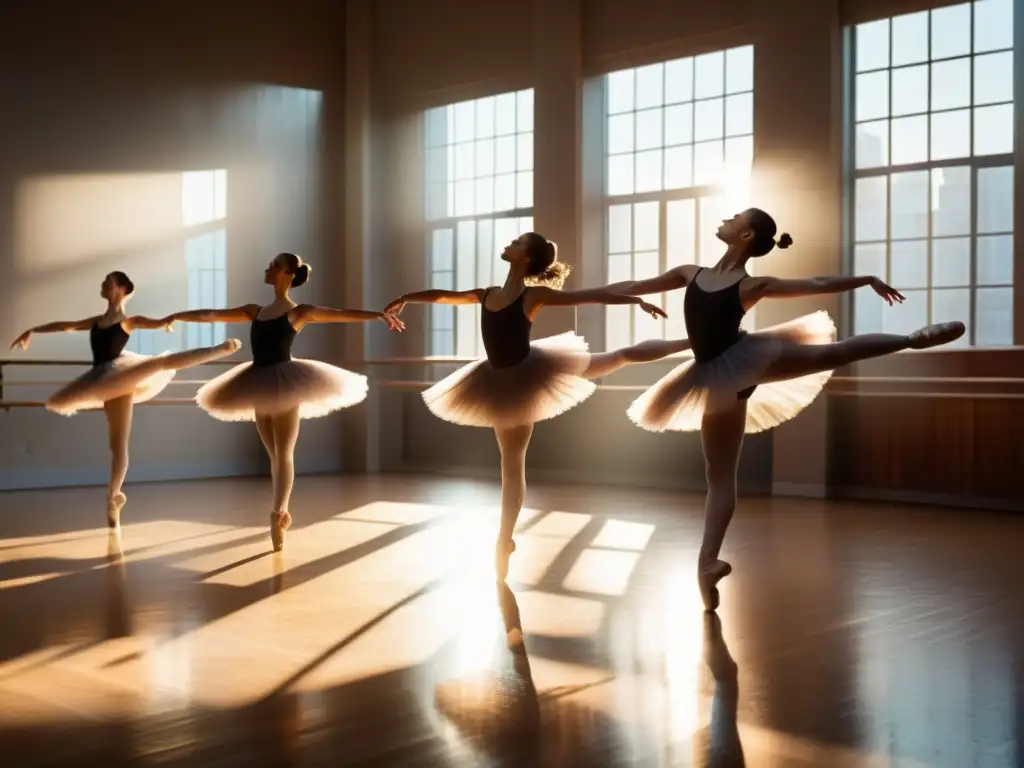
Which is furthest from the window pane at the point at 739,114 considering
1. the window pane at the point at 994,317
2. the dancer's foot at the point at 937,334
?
the dancer's foot at the point at 937,334

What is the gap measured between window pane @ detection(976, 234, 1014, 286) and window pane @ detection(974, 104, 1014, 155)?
50 centimetres

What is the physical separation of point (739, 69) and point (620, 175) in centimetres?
116

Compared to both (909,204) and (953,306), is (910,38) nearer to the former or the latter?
(909,204)

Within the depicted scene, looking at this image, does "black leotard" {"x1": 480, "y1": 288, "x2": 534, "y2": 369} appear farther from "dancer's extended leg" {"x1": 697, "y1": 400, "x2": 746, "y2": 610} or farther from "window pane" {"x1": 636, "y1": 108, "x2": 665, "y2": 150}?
"window pane" {"x1": 636, "y1": 108, "x2": 665, "y2": 150}

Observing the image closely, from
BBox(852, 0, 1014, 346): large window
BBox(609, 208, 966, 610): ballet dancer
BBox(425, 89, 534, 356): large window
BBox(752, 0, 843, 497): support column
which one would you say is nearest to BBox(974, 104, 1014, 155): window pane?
BBox(852, 0, 1014, 346): large window

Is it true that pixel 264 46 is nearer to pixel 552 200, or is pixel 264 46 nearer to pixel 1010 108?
pixel 552 200

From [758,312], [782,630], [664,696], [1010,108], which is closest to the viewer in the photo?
[664,696]

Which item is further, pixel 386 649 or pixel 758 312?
pixel 758 312

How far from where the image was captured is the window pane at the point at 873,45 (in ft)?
23.4

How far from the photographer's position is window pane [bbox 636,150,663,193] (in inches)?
325

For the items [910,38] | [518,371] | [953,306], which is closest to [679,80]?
[910,38]

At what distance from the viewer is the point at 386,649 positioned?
3074 millimetres

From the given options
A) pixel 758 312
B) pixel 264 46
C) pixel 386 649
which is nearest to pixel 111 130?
pixel 264 46

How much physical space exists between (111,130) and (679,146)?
402 cm
